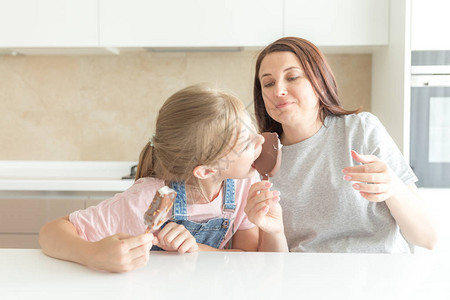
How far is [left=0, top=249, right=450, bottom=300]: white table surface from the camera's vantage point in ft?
2.20

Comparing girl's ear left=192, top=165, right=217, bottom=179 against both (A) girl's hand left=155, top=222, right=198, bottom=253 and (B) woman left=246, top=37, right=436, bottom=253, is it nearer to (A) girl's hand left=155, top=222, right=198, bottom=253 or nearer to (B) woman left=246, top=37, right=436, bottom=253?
(A) girl's hand left=155, top=222, right=198, bottom=253

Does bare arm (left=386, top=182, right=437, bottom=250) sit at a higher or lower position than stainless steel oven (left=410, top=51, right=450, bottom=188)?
lower

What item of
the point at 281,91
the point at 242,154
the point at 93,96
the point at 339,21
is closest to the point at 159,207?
the point at 242,154

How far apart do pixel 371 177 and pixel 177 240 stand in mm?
413

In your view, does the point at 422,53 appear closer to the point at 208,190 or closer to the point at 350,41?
the point at 350,41

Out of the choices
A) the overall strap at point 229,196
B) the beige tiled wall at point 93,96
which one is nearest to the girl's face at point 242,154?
the overall strap at point 229,196

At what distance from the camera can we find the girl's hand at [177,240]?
889mm

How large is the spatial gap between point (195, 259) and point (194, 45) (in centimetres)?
175

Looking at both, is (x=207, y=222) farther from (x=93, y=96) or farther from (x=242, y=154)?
(x=93, y=96)

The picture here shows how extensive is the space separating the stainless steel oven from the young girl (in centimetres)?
131

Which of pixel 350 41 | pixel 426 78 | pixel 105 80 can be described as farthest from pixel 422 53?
pixel 105 80

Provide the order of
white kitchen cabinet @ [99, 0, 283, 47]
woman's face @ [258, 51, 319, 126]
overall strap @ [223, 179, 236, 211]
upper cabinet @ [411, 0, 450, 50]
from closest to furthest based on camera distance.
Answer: overall strap @ [223, 179, 236, 211]
woman's face @ [258, 51, 319, 126]
upper cabinet @ [411, 0, 450, 50]
white kitchen cabinet @ [99, 0, 283, 47]

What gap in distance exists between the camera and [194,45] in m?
2.42

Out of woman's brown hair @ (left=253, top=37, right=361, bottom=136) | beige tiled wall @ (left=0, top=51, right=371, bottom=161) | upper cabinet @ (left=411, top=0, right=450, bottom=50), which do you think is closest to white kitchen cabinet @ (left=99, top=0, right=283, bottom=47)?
beige tiled wall @ (left=0, top=51, right=371, bottom=161)
